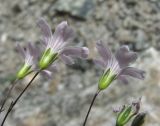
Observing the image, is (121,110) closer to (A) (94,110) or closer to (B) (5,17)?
(A) (94,110)

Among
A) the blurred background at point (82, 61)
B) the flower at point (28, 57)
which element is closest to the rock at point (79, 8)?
the blurred background at point (82, 61)

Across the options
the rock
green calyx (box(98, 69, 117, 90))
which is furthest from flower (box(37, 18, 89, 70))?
the rock

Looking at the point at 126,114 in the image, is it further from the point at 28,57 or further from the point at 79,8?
the point at 79,8

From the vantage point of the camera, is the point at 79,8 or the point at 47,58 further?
the point at 79,8

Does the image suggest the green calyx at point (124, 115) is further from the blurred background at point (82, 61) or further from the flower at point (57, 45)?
the blurred background at point (82, 61)

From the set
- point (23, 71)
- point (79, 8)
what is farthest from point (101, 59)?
point (79, 8)

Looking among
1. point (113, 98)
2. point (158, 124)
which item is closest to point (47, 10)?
point (113, 98)

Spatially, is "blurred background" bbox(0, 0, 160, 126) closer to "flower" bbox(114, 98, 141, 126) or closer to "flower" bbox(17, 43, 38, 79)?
"flower" bbox(17, 43, 38, 79)
